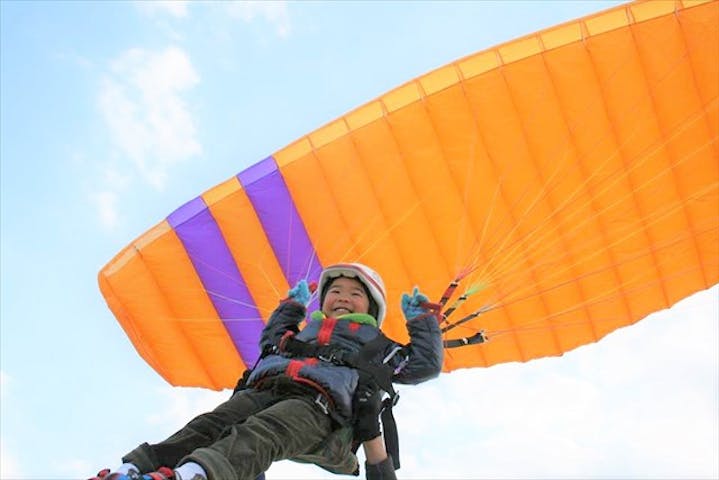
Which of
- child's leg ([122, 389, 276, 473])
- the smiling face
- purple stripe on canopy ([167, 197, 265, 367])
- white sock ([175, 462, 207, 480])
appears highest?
purple stripe on canopy ([167, 197, 265, 367])

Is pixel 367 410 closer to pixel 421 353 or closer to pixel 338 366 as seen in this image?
pixel 338 366

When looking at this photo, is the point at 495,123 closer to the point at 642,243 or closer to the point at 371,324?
the point at 642,243

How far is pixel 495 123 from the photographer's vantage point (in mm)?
7094

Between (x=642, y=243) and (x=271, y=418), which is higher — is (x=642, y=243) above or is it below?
above

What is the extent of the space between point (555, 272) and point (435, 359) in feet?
11.2

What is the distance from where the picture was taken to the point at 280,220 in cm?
724

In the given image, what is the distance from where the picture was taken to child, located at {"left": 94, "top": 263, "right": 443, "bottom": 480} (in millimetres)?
3385

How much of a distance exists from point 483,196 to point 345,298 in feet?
9.16

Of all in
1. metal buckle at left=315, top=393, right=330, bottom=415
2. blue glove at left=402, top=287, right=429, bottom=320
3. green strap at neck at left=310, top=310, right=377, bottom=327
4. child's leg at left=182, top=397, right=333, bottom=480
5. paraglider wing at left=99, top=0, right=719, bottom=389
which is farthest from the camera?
paraglider wing at left=99, top=0, right=719, bottom=389

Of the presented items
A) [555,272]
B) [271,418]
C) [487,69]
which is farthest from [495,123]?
[271,418]

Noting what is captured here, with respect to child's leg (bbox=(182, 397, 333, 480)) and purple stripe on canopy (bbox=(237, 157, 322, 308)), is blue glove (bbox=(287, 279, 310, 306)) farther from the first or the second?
purple stripe on canopy (bbox=(237, 157, 322, 308))

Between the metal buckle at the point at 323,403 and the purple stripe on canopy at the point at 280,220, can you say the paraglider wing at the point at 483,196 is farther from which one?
the metal buckle at the point at 323,403

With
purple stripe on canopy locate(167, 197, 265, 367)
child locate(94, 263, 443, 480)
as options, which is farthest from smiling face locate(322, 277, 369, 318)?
purple stripe on canopy locate(167, 197, 265, 367)

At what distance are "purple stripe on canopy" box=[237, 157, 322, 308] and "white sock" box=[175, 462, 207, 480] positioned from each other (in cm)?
412
